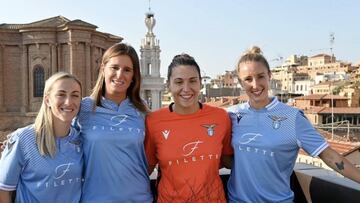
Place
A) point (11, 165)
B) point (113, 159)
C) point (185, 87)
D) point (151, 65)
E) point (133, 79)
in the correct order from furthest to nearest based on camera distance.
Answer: point (151, 65)
point (133, 79)
point (185, 87)
point (113, 159)
point (11, 165)

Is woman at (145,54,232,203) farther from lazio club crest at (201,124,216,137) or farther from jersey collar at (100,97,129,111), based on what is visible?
jersey collar at (100,97,129,111)

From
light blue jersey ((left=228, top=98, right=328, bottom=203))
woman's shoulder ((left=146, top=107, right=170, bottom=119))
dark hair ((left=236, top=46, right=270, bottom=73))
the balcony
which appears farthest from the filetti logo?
dark hair ((left=236, top=46, right=270, bottom=73))

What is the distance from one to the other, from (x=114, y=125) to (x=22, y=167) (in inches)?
25.6

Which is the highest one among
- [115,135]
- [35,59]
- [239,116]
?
[35,59]

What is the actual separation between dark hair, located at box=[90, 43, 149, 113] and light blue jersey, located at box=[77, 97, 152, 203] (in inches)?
8.1

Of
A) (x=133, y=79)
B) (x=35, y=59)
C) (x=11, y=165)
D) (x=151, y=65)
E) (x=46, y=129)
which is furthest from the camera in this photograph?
(x=151, y=65)

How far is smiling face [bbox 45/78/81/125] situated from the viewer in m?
2.71

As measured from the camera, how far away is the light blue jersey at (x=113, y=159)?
279 cm

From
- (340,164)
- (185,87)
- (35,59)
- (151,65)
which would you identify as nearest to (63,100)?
(185,87)

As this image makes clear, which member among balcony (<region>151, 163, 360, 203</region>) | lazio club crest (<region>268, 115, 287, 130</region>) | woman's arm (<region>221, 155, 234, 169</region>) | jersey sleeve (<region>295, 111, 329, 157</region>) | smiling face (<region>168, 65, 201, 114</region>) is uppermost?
smiling face (<region>168, 65, 201, 114</region>)

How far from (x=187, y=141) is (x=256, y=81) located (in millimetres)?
649

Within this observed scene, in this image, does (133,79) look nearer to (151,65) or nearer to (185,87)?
(185,87)

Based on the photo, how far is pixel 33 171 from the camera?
258cm

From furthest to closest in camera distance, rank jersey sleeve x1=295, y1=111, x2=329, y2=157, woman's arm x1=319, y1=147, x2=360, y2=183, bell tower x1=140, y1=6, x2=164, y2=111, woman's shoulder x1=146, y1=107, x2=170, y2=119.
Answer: bell tower x1=140, y1=6, x2=164, y2=111
woman's shoulder x1=146, y1=107, x2=170, y2=119
jersey sleeve x1=295, y1=111, x2=329, y2=157
woman's arm x1=319, y1=147, x2=360, y2=183
